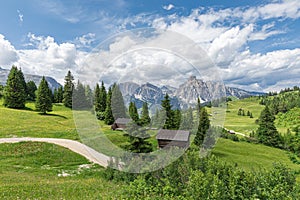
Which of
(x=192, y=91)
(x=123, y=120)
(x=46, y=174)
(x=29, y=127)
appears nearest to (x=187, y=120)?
(x=192, y=91)

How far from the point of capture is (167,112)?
7.41m

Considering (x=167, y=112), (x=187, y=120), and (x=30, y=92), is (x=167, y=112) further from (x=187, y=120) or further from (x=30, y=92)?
(x=30, y=92)

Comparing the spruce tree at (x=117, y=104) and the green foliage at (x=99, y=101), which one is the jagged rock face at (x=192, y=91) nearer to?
the spruce tree at (x=117, y=104)

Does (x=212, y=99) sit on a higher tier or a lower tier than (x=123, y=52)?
lower

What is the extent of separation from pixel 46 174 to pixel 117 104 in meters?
14.7

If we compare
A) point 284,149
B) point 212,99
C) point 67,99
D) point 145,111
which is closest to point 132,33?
point 145,111

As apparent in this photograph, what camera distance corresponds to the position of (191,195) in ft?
27.6

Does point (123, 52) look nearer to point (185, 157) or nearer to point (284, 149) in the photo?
point (185, 157)

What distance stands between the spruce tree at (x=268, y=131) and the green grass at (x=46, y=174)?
197 feet

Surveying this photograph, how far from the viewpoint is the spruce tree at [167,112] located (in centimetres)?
743

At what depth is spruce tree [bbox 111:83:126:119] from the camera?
7259 millimetres

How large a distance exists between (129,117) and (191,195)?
11.9 feet

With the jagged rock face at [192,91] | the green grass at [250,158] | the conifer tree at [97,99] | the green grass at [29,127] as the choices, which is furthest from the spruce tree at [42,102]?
the jagged rock face at [192,91]

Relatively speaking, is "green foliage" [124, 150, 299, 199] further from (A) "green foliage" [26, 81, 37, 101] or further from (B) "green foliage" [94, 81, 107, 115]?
(A) "green foliage" [26, 81, 37, 101]
